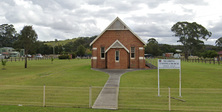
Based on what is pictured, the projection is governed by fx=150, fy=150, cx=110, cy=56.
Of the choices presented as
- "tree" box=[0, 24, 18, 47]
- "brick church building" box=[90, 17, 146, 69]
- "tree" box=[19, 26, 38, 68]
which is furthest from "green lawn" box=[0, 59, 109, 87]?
"tree" box=[0, 24, 18, 47]

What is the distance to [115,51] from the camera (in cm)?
2456

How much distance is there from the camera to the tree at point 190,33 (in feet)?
201

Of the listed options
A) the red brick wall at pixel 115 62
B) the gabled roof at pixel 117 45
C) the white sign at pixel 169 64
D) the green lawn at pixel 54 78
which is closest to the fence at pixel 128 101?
the white sign at pixel 169 64

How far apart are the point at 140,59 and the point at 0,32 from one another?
366ft

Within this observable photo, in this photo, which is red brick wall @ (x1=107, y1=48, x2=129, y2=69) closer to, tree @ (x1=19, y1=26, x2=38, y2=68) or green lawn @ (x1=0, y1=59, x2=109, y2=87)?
green lawn @ (x1=0, y1=59, x2=109, y2=87)

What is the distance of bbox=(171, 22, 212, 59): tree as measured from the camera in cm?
6119

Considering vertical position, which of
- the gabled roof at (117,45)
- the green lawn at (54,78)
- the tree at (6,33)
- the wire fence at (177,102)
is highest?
the tree at (6,33)

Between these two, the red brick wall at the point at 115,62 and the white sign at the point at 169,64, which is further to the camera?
the red brick wall at the point at 115,62

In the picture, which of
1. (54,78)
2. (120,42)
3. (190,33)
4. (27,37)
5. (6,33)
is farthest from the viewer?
(6,33)

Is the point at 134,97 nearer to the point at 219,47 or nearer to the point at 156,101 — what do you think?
the point at 156,101

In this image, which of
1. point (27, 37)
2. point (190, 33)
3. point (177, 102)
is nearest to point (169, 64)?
point (177, 102)

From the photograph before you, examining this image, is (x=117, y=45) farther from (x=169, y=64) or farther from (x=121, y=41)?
(x=169, y=64)

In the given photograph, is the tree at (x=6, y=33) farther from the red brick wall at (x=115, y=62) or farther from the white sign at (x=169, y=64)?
the white sign at (x=169, y=64)

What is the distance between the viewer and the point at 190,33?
62.1 meters
